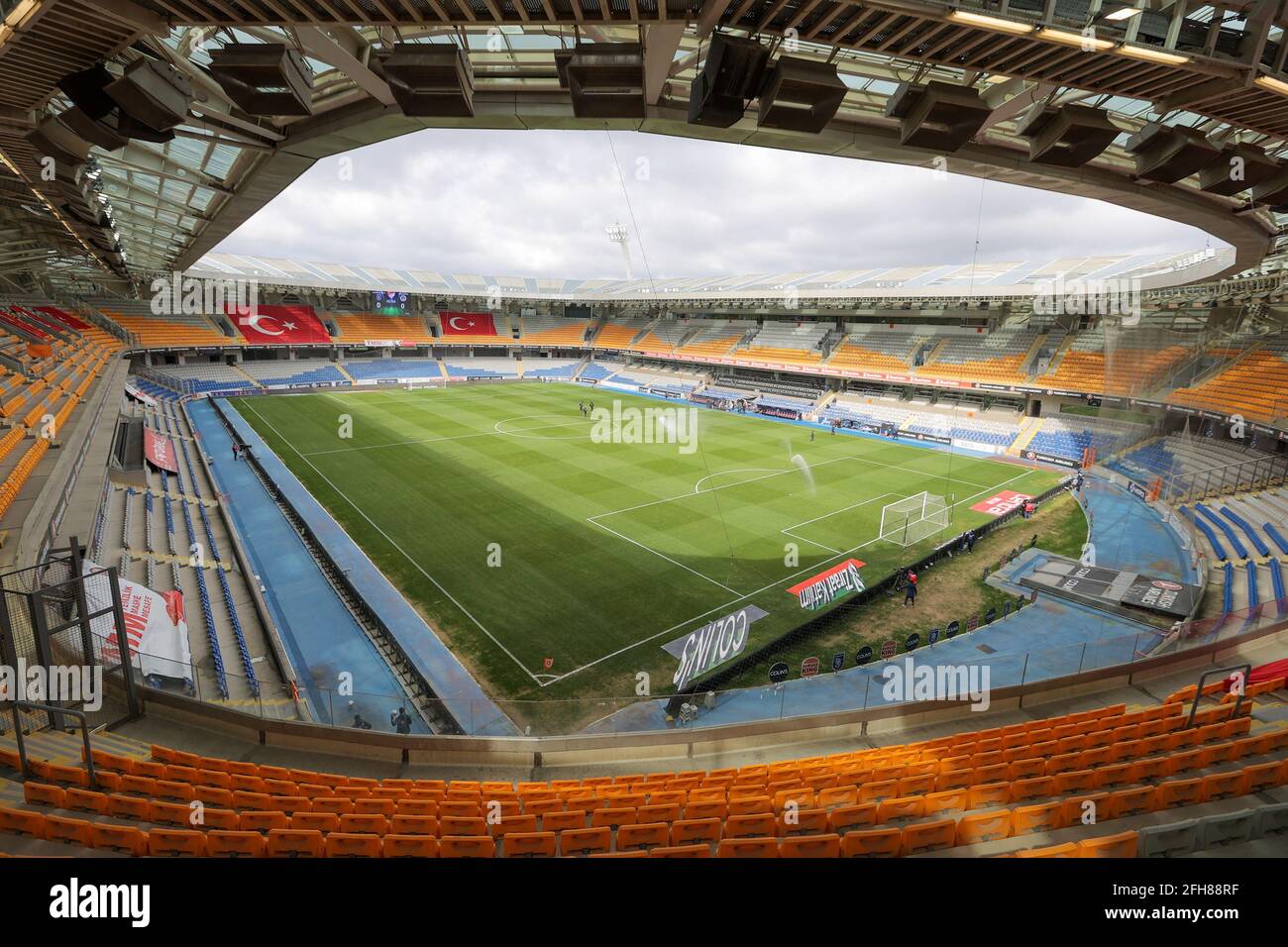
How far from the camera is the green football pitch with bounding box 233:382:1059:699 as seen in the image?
1529cm

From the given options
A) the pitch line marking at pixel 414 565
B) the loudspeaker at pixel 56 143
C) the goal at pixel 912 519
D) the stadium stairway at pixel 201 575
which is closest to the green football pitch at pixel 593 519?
the pitch line marking at pixel 414 565

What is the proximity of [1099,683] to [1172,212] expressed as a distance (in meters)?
8.23

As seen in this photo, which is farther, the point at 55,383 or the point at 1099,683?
the point at 55,383

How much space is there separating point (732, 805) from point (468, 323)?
241 feet

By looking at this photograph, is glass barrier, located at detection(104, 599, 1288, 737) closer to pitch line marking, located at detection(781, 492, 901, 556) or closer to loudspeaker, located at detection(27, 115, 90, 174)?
loudspeaker, located at detection(27, 115, 90, 174)

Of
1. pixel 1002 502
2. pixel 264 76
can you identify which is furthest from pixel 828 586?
pixel 264 76

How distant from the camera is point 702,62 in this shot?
20.8ft

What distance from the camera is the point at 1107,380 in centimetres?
2775

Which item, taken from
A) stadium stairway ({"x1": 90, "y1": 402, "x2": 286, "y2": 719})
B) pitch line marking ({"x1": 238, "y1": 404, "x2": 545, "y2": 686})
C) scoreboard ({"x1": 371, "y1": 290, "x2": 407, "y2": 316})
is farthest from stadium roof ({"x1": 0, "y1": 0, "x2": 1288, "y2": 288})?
scoreboard ({"x1": 371, "y1": 290, "x2": 407, "y2": 316})

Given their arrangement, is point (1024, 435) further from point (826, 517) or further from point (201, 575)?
point (201, 575)

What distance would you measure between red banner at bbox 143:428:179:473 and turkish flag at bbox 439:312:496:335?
46.9m
